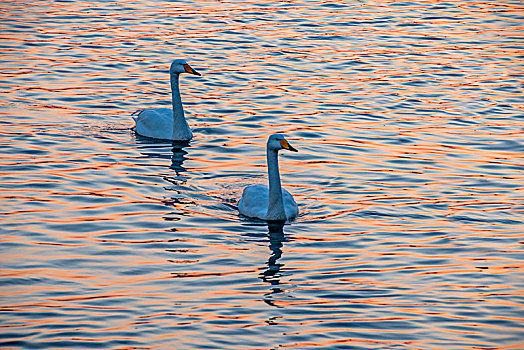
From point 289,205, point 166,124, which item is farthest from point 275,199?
point 166,124

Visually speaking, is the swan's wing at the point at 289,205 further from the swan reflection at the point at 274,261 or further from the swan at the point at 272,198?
the swan reflection at the point at 274,261

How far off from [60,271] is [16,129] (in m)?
6.59

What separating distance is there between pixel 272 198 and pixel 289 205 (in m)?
0.30

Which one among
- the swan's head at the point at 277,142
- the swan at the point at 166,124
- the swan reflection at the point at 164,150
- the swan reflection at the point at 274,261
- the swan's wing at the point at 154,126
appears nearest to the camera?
the swan reflection at the point at 274,261

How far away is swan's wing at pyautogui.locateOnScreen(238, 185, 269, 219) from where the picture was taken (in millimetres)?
13055

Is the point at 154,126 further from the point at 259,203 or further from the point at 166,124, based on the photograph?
the point at 259,203

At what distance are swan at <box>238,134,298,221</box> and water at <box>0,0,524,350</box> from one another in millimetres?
180

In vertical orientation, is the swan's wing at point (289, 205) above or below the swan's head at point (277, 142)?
below

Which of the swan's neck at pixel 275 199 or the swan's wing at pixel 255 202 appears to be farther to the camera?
the swan's wing at pixel 255 202

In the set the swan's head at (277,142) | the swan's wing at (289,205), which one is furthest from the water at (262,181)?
the swan's head at (277,142)

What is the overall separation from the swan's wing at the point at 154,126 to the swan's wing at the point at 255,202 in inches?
159

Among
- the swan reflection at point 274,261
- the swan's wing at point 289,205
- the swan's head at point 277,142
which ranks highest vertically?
the swan's head at point 277,142

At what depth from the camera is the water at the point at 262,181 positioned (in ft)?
32.6

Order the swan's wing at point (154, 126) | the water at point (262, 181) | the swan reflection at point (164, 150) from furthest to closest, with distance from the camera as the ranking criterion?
1. the swan's wing at point (154, 126)
2. the swan reflection at point (164, 150)
3. the water at point (262, 181)
